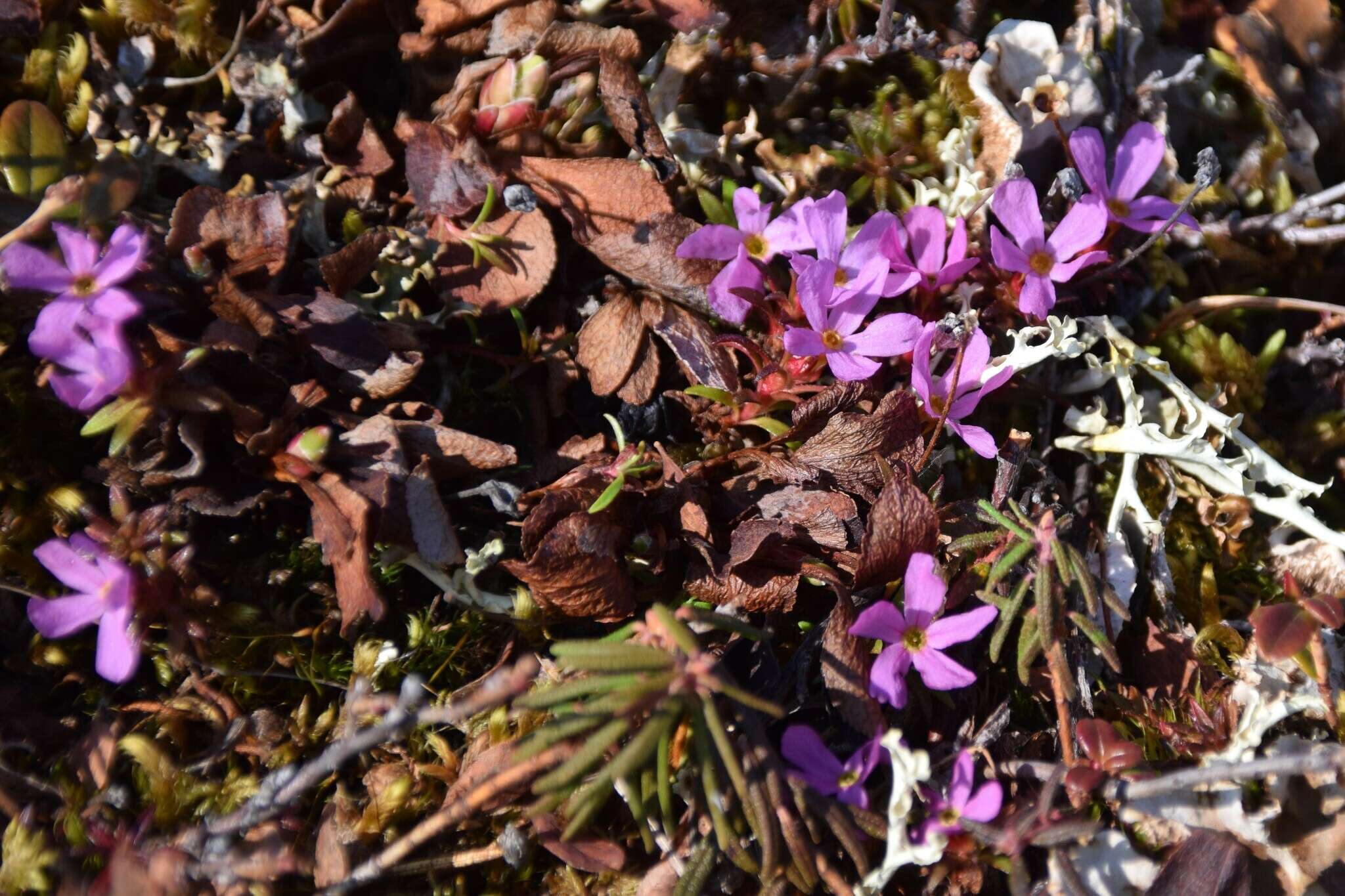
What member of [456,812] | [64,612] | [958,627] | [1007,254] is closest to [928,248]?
[1007,254]

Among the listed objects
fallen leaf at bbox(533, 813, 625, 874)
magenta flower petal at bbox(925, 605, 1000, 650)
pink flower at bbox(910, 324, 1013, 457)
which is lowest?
fallen leaf at bbox(533, 813, 625, 874)

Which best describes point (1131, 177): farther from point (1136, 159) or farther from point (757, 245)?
point (757, 245)

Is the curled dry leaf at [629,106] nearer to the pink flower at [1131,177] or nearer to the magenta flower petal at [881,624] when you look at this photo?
the pink flower at [1131,177]

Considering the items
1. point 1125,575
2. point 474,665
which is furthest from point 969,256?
point 474,665

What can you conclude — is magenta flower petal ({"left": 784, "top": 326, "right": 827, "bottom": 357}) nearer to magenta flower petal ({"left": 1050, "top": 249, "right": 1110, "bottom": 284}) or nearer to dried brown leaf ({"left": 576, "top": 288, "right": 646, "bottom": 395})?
dried brown leaf ({"left": 576, "top": 288, "right": 646, "bottom": 395})

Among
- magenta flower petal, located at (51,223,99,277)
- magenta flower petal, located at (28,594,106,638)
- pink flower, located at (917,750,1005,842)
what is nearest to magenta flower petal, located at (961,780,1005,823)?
pink flower, located at (917,750,1005,842)

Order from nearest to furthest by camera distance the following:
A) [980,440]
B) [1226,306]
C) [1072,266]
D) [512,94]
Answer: [980,440] < [1072,266] < [512,94] < [1226,306]
